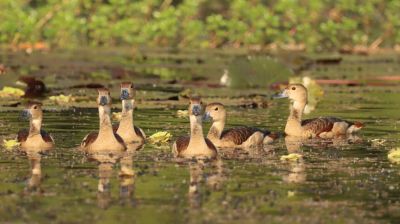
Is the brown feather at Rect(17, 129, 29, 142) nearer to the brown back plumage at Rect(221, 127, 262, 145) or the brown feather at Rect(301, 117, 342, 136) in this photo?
the brown back plumage at Rect(221, 127, 262, 145)

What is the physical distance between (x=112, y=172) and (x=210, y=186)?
1246 mm

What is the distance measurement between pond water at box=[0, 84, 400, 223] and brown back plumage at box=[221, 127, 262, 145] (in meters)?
0.38

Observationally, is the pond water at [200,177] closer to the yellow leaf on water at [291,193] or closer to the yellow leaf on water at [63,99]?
the yellow leaf on water at [291,193]

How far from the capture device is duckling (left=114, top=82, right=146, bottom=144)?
15.4 m

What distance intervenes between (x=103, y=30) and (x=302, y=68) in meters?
7.90

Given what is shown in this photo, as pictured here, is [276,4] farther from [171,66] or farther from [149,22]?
[171,66]

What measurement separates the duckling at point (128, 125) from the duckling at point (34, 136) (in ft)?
3.60

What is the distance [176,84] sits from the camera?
24.8 m

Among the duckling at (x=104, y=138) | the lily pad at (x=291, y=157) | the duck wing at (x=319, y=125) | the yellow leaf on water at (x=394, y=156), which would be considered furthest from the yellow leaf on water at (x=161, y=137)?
the yellow leaf on water at (x=394, y=156)

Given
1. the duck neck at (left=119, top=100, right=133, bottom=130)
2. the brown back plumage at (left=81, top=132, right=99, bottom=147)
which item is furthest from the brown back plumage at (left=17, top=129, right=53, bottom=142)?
the duck neck at (left=119, top=100, right=133, bottom=130)

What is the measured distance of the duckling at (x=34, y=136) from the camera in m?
14.3

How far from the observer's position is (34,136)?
14.4 meters

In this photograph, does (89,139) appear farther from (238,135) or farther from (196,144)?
(238,135)

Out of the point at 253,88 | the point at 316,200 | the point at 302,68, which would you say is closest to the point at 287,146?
the point at 316,200
